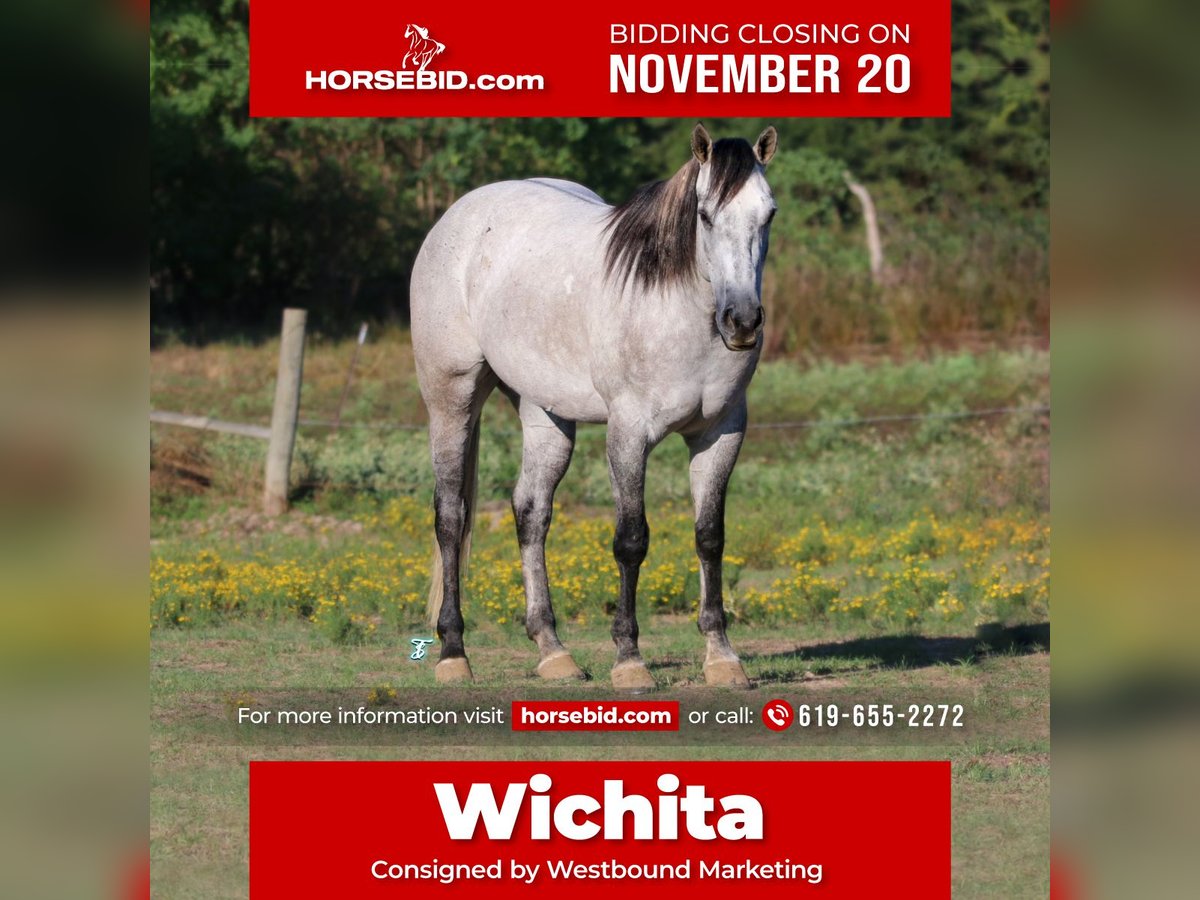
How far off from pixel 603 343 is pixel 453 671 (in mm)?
1695

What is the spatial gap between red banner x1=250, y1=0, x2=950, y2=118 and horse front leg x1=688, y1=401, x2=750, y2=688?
1455 mm

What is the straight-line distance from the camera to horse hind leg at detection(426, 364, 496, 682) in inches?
280

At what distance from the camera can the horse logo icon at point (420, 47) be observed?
5.54 m

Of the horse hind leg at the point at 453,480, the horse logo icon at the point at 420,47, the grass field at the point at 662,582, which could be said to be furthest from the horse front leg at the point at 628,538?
the horse logo icon at the point at 420,47

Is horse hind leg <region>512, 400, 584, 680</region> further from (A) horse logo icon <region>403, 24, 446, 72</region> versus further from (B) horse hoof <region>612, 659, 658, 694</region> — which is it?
(A) horse logo icon <region>403, 24, 446, 72</region>

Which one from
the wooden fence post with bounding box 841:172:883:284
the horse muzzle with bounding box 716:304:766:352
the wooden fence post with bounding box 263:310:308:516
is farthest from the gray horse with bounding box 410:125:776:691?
the wooden fence post with bounding box 841:172:883:284

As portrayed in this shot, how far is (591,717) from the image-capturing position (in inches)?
205

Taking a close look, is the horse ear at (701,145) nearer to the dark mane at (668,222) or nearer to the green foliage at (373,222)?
the dark mane at (668,222)

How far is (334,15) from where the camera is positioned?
18.0ft

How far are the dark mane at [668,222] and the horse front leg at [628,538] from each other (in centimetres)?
66

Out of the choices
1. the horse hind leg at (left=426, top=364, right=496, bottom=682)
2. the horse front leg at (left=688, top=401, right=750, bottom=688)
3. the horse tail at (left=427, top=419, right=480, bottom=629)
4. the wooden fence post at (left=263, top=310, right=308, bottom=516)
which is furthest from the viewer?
the wooden fence post at (left=263, top=310, right=308, bottom=516)

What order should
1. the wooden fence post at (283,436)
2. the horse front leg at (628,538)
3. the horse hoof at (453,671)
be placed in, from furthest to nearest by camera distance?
1. the wooden fence post at (283,436)
2. the horse hoof at (453,671)
3. the horse front leg at (628,538)

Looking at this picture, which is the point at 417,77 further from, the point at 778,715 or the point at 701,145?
the point at 778,715
